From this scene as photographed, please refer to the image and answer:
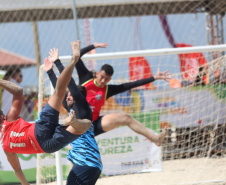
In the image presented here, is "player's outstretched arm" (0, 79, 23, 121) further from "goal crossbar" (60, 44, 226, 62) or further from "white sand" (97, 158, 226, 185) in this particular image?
"white sand" (97, 158, 226, 185)

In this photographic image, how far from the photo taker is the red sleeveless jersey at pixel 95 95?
4.91 metres

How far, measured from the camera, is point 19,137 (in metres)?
3.68

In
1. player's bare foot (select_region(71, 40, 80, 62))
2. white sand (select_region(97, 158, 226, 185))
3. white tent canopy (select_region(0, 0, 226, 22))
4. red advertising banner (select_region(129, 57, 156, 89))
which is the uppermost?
white tent canopy (select_region(0, 0, 226, 22))

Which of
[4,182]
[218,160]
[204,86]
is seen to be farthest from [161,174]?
[4,182]

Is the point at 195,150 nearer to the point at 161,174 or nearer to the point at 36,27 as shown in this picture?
the point at 161,174

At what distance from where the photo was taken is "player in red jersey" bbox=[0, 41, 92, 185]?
11.4 ft

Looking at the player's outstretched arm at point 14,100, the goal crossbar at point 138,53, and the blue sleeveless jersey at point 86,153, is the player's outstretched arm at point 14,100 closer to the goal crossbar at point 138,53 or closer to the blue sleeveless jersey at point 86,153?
the blue sleeveless jersey at point 86,153

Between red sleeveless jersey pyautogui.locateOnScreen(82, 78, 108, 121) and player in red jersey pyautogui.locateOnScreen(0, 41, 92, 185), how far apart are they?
1.22m

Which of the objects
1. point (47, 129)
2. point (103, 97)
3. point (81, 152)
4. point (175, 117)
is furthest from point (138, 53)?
point (175, 117)

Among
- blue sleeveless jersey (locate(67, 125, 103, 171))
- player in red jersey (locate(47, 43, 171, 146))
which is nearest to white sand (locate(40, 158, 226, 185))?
player in red jersey (locate(47, 43, 171, 146))

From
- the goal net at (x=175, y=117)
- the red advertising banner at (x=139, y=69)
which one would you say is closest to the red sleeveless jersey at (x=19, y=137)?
the goal net at (x=175, y=117)

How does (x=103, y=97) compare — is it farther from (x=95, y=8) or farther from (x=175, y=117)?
(x=95, y=8)

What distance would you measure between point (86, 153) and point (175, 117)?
4.30m

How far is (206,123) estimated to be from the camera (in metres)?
7.59
